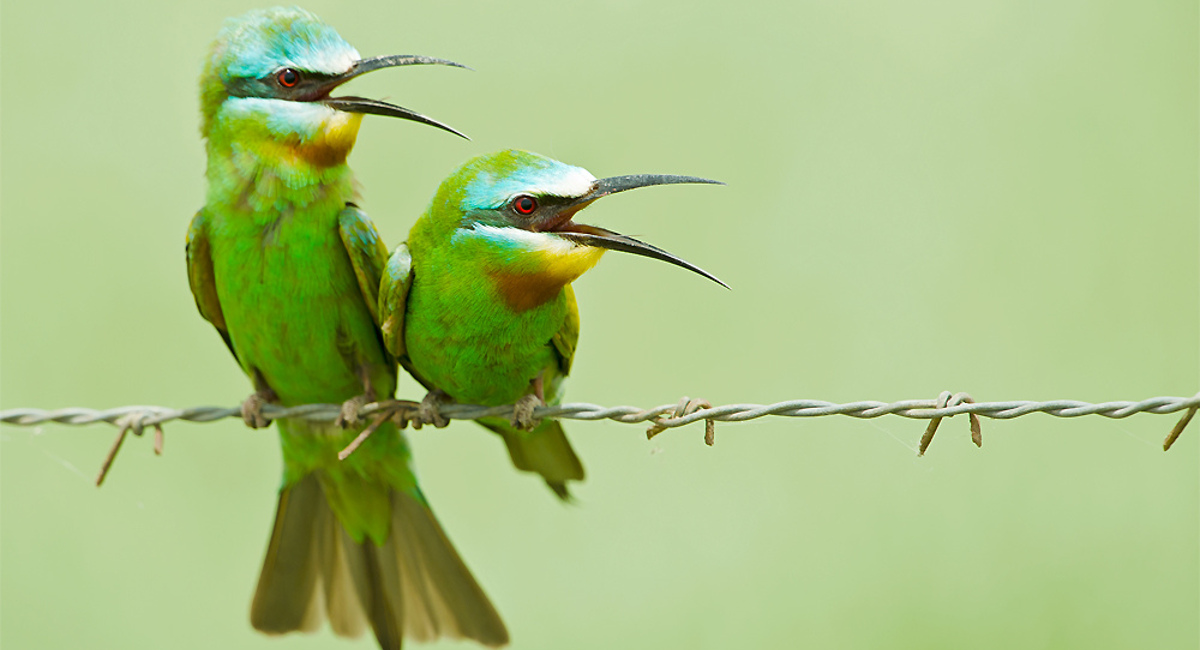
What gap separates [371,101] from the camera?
286 centimetres

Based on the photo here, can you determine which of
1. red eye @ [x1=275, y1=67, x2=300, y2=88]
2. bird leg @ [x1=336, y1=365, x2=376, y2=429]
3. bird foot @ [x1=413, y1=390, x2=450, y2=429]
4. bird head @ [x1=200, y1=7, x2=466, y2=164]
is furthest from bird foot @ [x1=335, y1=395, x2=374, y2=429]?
red eye @ [x1=275, y1=67, x2=300, y2=88]

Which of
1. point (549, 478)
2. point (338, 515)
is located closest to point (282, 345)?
point (338, 515)

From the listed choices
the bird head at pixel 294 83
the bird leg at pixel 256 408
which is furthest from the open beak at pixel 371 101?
the bird leg at pixel 256 408

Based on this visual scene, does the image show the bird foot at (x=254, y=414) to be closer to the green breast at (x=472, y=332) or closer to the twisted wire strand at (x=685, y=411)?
the twisted wire strand at (x=685, y=411)

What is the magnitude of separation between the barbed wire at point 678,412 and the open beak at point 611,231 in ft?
1.15

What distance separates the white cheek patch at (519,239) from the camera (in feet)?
8.39

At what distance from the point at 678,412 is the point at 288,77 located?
4.71ft

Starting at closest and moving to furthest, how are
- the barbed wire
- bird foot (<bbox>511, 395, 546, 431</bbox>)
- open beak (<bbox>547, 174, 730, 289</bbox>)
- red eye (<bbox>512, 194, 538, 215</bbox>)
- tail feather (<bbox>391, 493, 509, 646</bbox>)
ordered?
the barbed wire
open beak (<bbox>547, 174, 730, 289</bbox>)
red eye (<bbox>512, 194, 538, 215</bbox>)
bird foot (<bbox>511, 395, 546, 431</bbox>)
tail feather (<bbox>391, 493, 509, 646</bbox>)

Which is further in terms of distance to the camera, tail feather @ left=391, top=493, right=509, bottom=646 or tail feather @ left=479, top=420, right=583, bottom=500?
tail feather @ left=391, top=493, right=509, bottom=646

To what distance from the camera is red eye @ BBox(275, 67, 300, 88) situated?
290cm

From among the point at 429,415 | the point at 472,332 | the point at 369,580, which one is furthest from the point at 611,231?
the point at 369,580

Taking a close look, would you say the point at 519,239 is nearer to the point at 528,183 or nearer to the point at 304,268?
the point at 528,183

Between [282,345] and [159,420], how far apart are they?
371mm

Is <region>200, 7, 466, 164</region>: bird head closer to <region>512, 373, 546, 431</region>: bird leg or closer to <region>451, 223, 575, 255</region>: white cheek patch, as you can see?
<region>451, 223, 575, 255</region>: white cheek patch
